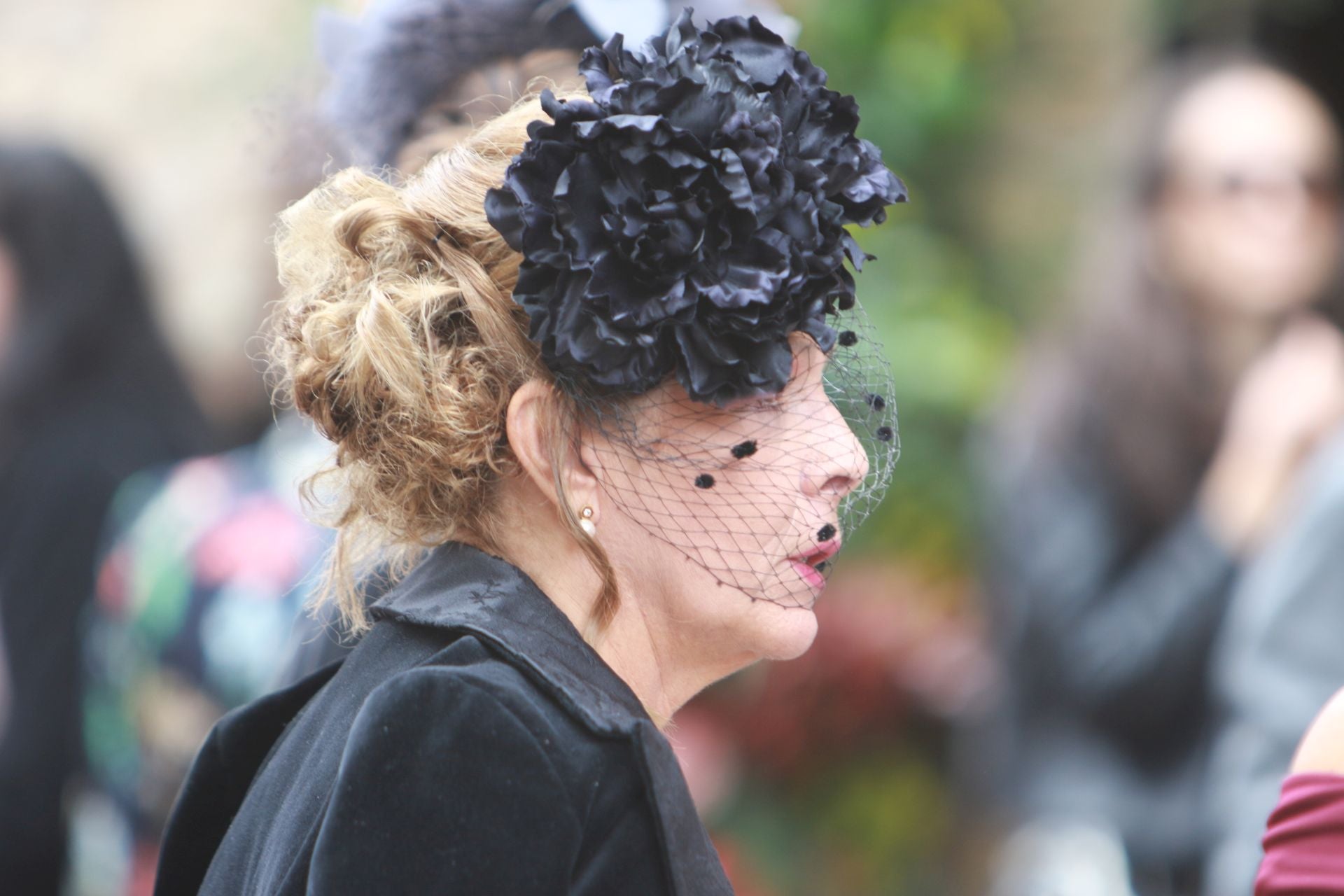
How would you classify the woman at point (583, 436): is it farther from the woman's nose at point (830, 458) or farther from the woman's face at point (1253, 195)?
the woman's face at point (1253, 195)

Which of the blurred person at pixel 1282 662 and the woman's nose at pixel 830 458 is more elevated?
the woman's nose at pixel 830 458

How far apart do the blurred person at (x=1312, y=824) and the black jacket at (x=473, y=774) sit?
1.97 ft

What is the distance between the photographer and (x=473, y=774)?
4.59 feet

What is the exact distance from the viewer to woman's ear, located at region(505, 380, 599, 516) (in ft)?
5.28

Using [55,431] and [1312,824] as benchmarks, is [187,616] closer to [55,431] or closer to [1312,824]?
[55,431]

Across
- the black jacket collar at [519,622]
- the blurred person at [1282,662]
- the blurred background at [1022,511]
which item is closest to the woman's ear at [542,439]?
the black jacket collar at [519,622]

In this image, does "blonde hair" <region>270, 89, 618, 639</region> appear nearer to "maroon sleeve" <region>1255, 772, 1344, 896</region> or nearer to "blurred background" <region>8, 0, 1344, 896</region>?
"maroon sleeve" <region>1255, 772, 1344, 896</region>

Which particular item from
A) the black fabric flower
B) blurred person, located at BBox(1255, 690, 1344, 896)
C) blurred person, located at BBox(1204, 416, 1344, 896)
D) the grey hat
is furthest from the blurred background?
the black fabric flower

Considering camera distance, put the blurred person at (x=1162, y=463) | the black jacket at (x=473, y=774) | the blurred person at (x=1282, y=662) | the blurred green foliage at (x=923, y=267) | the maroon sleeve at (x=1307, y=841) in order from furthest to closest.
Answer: the blurred green foliage at (x=923, y=267) → the blurred person at (x=1162, y=463) → the blurred person at (x=1282, y=662) → the maroon sleeve at (x=1307, y=841) → the black jacket at (x=473, y=774)

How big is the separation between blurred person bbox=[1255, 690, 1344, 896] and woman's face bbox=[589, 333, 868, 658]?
0.55m

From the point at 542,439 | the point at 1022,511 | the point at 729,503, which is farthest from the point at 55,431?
the point at 729,503

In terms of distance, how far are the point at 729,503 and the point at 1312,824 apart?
0.70 m

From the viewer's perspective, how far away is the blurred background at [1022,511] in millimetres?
3100

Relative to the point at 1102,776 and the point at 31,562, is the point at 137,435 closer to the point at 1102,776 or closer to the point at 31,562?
the point at 31,562
